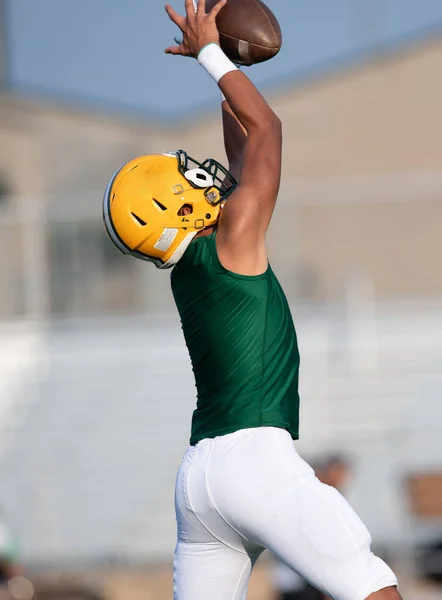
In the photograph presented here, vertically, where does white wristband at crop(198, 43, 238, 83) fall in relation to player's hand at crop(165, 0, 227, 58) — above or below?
below

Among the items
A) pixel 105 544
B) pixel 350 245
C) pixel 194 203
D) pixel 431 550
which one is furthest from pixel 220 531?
pixel 350 245

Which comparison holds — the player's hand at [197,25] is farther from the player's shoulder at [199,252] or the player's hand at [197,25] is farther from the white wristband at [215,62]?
the player's shoulder at [199,252]

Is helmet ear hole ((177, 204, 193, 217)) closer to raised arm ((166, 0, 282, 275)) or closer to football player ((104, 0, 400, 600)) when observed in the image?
football player ((104, 0, 400, 600))

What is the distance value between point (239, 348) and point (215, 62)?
3.01 feet

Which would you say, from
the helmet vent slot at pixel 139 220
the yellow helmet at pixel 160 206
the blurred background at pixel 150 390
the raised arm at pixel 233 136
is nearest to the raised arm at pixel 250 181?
the yellow helmet at pixel 160 206

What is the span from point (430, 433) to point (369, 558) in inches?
342

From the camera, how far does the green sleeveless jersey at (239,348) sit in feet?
11.1

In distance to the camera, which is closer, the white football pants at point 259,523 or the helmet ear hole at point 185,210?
the white football pants at point 259,523

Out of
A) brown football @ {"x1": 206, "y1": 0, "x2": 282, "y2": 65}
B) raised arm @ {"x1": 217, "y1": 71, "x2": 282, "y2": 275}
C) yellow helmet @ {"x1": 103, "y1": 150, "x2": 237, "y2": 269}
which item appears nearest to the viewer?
raised arm @ {"x1": 217, "y1": 71, "x2": 282, "y2": 275}

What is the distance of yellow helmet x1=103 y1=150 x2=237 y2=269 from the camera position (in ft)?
11.4

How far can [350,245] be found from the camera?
14461 millimetres

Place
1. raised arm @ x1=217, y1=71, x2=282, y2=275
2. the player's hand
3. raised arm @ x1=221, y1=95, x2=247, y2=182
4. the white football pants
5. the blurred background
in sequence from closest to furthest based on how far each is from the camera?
the white football pants → raised arm @ x1=217, y1=71, x2=282, y2=275 → the player's hand → raised arm @ x1=221, y1=95, x2=247, y2=182 → the blurred background

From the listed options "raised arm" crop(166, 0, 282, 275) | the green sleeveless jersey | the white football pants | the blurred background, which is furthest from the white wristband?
the blurred background

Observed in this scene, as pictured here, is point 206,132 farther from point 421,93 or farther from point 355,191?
point 355,191
